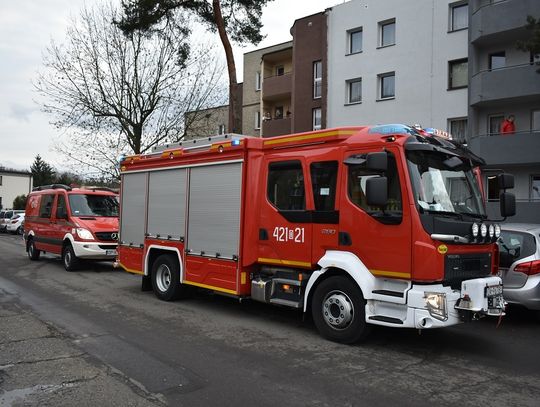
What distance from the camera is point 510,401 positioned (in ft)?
15.1

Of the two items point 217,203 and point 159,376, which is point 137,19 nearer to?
point 217,203

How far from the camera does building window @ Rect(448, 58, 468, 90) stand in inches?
870

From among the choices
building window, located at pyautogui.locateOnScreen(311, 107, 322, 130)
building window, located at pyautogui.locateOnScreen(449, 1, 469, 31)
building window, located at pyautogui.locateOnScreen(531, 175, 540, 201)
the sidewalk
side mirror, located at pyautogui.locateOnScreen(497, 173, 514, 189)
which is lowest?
the sidewalk

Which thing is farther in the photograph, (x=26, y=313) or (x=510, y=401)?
(x=26, y=313)

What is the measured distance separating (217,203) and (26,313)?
3571 mm

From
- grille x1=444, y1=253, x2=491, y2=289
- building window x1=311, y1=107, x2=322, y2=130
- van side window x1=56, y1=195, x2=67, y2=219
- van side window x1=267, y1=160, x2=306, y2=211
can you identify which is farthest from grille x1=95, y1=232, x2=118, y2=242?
building window x1=311, y1=107, x2=322, y2=130

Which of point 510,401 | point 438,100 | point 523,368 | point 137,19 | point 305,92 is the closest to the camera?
point 510,401

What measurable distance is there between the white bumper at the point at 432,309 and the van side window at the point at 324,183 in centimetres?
148

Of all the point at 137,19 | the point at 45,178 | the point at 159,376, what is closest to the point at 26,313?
the point at 159,376

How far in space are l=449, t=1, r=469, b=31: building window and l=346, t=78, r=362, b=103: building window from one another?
17.0 feet

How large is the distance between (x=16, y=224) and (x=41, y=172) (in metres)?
53.2

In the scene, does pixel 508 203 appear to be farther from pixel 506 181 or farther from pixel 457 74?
pixel 457 74

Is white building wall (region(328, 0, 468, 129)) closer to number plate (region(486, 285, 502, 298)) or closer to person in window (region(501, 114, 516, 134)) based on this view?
person in window (region(501, 114, 516, 134))

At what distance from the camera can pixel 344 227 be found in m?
6.58
